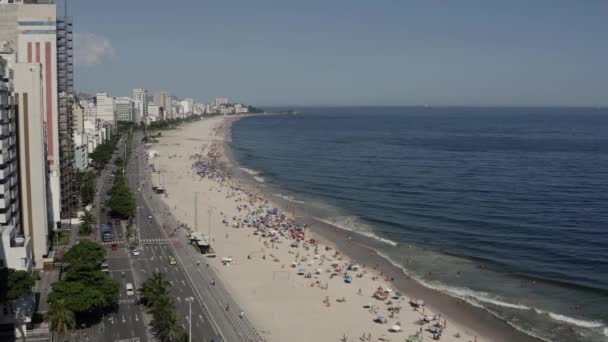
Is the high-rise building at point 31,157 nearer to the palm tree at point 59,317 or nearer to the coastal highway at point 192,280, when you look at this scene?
the coastal highway at point 192,280

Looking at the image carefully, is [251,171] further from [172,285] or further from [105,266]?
[172,285]

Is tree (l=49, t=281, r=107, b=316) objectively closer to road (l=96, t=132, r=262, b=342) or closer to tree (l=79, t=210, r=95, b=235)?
road (l=96, t=132, r=262, b=342)

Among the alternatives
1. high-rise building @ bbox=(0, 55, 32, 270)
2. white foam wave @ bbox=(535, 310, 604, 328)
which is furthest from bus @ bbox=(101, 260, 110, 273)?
white foam wave @ bbox=(535, 310, 604, 328)

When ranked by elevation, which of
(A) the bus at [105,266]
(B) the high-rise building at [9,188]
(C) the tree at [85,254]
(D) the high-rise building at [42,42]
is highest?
(D) the high-rise building at [42,42]

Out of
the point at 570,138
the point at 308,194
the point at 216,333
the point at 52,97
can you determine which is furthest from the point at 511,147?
the point at 216,333

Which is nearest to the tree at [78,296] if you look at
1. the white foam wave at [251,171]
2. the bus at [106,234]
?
the bus at [106,234]

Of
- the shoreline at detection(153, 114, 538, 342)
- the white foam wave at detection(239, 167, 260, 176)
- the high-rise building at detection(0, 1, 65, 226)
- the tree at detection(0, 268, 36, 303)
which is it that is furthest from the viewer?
the white foam wave at detection(239, 167, 260, 176)
